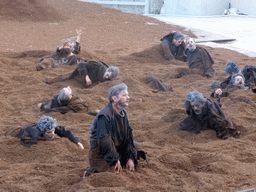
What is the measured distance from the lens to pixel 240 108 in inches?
243

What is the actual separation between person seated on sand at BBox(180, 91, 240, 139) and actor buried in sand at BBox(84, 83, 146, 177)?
1.60 m

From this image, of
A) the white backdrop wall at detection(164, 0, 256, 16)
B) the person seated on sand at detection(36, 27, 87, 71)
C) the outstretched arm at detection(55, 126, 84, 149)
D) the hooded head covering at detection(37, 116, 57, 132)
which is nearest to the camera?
the hooded head covering at detection(37, 116, 57, 132)

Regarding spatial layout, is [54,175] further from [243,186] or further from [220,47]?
[220,47]

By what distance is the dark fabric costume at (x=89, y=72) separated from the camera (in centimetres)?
840

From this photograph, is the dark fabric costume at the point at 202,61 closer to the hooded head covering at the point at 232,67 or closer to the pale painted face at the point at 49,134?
the hooded head covering at the point at 232,67

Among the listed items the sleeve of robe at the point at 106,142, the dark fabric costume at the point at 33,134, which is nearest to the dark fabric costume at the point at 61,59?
the dark fabric costume at the point at 33,134

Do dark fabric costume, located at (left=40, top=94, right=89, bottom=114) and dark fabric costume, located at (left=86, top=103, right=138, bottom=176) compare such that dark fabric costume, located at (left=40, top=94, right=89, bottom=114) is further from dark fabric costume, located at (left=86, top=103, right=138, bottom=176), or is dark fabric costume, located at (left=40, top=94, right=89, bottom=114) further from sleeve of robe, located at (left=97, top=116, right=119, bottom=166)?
sleeve of robe, located at (left=97, top=116, right=119, bottom=166)

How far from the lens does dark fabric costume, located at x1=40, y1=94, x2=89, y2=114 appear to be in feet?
21.2

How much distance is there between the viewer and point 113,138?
379cm

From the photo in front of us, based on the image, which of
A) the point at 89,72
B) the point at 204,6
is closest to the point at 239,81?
the point at 89,72

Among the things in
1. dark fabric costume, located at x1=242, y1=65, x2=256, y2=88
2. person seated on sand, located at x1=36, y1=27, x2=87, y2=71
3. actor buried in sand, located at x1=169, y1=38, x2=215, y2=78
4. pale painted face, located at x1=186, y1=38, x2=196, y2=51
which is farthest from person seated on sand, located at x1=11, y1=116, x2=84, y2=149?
pale painted face, located at x1=186, y1=38, x2=196, y2=51

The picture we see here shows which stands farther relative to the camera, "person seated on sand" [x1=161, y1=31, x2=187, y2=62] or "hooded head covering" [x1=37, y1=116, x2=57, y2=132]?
"person seated on sand" [x1=161, y1=31, x2=187, y2=62]

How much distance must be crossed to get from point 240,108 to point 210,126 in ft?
3.99

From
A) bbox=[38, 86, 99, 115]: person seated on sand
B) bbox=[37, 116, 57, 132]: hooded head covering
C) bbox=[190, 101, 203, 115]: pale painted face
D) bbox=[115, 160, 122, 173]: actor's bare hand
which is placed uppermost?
bbox=[190, 101, 203, 115]: pale painted face
